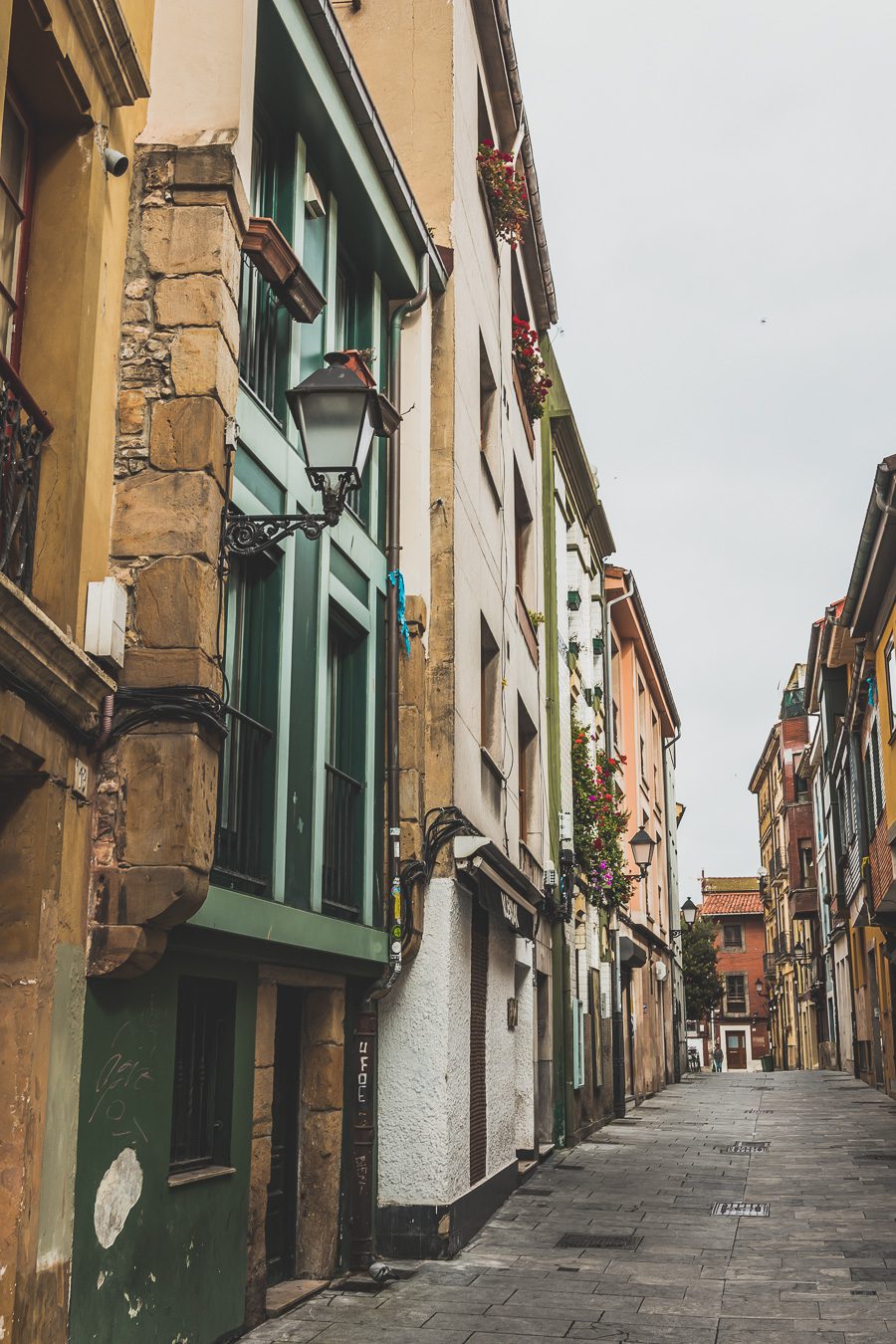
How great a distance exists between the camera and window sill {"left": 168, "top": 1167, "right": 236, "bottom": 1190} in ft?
22.2

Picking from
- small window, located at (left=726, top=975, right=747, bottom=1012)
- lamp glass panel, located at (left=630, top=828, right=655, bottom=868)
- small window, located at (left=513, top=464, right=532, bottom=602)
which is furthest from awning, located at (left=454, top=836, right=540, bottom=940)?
small window, located at (left=726, top=975, right=747, bottom=1012)

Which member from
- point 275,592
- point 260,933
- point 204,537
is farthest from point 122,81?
point 260,933

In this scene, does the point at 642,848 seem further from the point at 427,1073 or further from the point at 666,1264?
the point at 666,1264

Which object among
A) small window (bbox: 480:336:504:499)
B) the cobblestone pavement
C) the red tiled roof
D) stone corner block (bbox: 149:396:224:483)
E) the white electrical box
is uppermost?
the red tiled roof

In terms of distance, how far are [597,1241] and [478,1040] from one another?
81.5 inches

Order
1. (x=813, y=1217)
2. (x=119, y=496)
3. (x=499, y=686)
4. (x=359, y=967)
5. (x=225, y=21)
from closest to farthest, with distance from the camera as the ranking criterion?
(x=119, y=496), (x=225, y=21), (x=359, y=967), (x=813, y=1217), (x=499, y=686)

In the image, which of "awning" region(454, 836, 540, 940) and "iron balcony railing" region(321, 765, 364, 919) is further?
"awning" region(454, 836, 540, 940)

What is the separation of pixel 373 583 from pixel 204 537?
4.18m

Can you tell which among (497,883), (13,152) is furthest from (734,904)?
(13,152)

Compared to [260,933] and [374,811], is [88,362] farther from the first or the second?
[374,811]

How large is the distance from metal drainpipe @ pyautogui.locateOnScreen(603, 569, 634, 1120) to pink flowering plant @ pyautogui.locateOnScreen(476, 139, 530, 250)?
11.8 metres

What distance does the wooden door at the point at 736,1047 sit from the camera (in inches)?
3103

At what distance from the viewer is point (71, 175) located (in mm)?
6160

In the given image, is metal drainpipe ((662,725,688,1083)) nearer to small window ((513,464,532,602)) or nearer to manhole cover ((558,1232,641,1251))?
small window ((513,464,532,602))
